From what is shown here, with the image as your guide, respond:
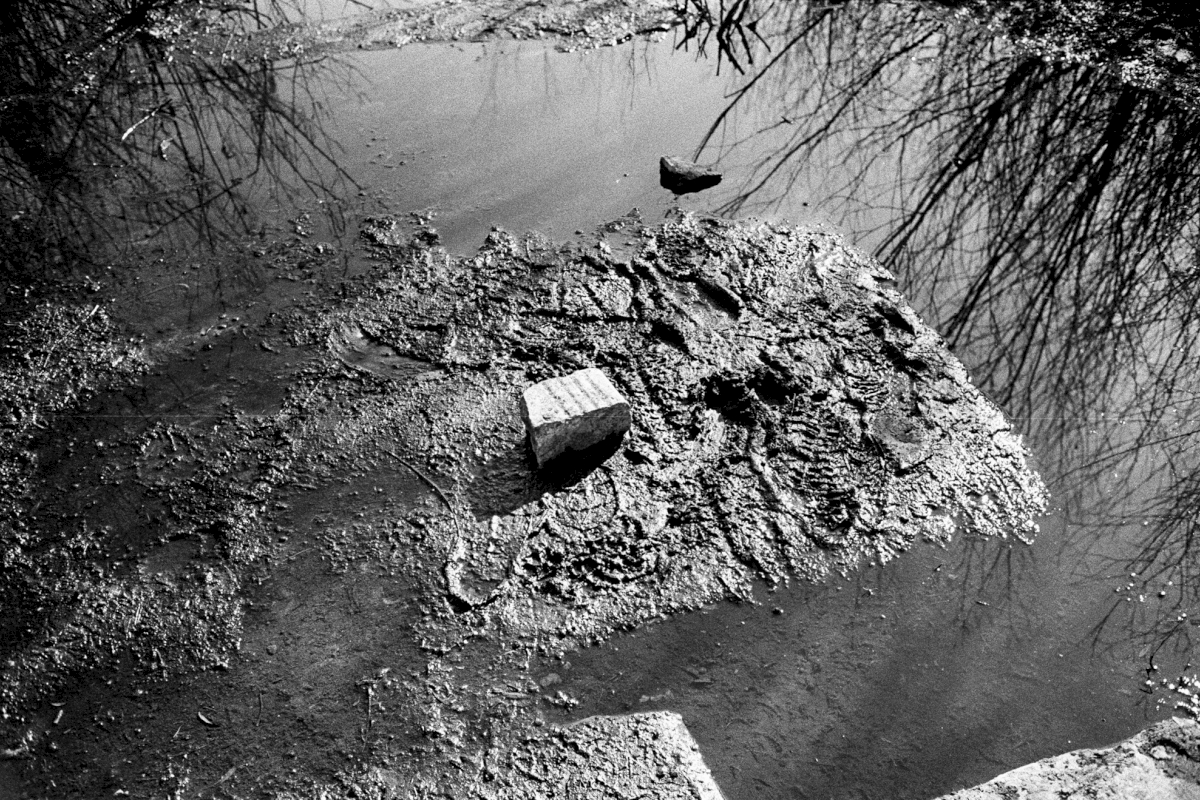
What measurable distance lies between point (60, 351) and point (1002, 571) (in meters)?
3.49

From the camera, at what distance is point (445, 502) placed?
294 centimetres

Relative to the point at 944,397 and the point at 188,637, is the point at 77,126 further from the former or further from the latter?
the point at 944,397

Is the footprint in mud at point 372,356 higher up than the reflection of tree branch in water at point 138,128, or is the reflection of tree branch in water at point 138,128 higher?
the reflection of tree branch in water at point 138,128

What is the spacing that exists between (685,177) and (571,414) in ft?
5.78

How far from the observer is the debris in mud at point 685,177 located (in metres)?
4.24

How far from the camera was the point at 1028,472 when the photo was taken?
120 inches

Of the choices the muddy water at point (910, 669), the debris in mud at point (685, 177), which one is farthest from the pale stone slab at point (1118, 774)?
the debris in mud at point (685, 177)

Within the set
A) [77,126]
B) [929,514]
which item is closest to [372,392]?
[929,514]

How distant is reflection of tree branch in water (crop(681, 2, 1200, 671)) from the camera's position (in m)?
3.16

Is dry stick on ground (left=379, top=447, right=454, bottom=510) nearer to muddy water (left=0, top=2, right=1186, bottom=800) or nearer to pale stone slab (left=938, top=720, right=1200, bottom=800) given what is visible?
muddy water (left=0, top=2, right=1186, bottom=800)

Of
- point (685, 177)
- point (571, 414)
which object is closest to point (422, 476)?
point (571, 414)

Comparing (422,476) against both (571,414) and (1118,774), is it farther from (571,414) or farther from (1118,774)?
(1118,774)

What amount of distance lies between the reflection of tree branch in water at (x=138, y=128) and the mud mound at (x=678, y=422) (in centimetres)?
115

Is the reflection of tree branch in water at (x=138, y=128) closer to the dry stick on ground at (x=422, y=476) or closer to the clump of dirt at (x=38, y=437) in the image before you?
the clump of dirt at (x=38, y=437)
